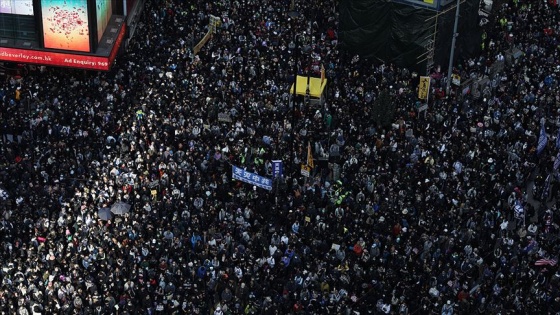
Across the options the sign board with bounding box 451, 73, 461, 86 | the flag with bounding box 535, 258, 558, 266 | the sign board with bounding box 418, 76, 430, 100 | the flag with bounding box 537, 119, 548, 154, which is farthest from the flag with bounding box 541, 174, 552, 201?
the sign board with bounding box 451, 73, 461, 86

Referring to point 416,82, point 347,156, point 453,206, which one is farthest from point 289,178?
point 416,82

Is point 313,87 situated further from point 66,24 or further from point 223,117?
point 66,24

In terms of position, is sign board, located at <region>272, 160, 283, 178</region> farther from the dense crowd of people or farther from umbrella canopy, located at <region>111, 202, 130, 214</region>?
umbrella canopy, located at <region>111, 202, 130, 214</region>

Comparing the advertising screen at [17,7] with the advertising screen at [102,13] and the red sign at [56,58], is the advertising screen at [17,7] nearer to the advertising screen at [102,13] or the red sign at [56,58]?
the red sign at [56,58]

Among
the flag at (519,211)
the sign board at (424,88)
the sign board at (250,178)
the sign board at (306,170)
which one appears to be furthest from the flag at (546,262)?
the sign board at (424,88)

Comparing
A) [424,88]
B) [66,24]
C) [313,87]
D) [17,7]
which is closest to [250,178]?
[313,87]

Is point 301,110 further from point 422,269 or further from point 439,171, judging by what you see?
point 422,269

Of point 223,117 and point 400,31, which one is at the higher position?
point 400,31
